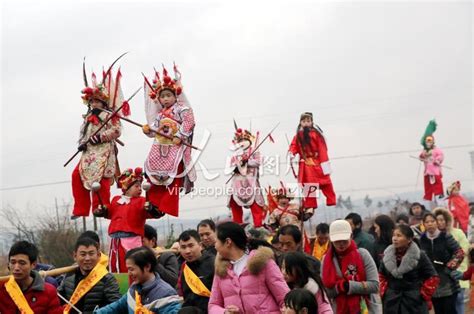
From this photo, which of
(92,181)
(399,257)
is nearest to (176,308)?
(399,257)

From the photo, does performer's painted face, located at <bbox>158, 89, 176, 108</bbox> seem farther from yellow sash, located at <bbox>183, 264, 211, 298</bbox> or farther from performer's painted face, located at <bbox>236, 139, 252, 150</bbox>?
performer's painted face, located at <bbox>236, 139, 252, 150</bbox>

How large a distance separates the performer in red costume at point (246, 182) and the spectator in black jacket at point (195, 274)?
5.28 metres

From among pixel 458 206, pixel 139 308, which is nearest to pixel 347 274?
pixel 139 308

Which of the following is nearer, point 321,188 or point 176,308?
point 176,308

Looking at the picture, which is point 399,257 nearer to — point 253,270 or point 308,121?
point 253,270

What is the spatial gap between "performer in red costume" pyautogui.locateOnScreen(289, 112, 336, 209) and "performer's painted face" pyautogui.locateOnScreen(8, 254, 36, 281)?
5738 mm

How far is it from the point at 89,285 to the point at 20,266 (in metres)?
0.59

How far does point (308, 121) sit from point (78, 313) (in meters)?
5.76

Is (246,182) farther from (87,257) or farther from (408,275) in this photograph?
(87,257)

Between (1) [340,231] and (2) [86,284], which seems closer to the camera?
(2) [86,284]

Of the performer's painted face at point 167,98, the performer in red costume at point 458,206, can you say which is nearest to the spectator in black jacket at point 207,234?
the performer's painted face at point 167,98

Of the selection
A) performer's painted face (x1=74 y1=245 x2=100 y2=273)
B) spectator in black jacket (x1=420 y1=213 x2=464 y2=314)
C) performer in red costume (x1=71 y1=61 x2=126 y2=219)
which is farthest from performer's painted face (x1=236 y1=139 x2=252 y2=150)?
performer's painted face (x1=74 y1=245 x2=100 y2=273)

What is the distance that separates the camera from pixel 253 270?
16.6 feet

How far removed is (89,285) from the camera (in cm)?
586
